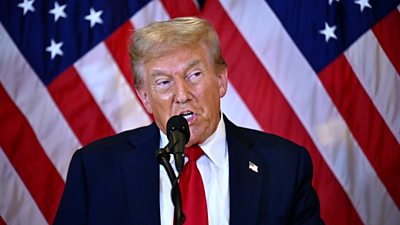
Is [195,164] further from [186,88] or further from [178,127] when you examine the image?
[178,127]

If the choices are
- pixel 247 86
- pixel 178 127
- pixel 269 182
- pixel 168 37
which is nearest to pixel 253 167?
pixel 269 182

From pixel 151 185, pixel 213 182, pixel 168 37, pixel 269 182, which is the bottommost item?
pixel 269 182

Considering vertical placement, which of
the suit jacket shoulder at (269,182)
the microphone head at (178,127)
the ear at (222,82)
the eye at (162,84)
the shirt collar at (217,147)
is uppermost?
the eye at (162,84)

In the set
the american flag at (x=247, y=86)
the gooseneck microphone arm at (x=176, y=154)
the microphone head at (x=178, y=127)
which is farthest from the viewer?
the american flag at (x=247, y=86)

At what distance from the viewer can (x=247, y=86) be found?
130 inches

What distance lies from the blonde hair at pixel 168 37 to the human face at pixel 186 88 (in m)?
0.02

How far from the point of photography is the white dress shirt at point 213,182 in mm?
2141

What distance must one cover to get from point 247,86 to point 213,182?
1.19 m

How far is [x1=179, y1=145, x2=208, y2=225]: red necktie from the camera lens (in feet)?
6.81

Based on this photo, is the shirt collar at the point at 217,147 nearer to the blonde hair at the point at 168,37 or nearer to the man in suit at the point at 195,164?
the man in suit at the point at 195,164

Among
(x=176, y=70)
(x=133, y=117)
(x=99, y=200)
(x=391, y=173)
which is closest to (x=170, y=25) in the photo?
(x=176, y=70)

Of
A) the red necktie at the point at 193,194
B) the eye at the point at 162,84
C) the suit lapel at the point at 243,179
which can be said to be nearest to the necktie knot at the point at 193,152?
the red necktie at the point at 193,194

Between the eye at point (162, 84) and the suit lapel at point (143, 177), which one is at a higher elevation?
the eye at point (162, 84)

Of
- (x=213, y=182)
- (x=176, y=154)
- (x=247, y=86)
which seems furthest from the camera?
(x=247, y=86)
